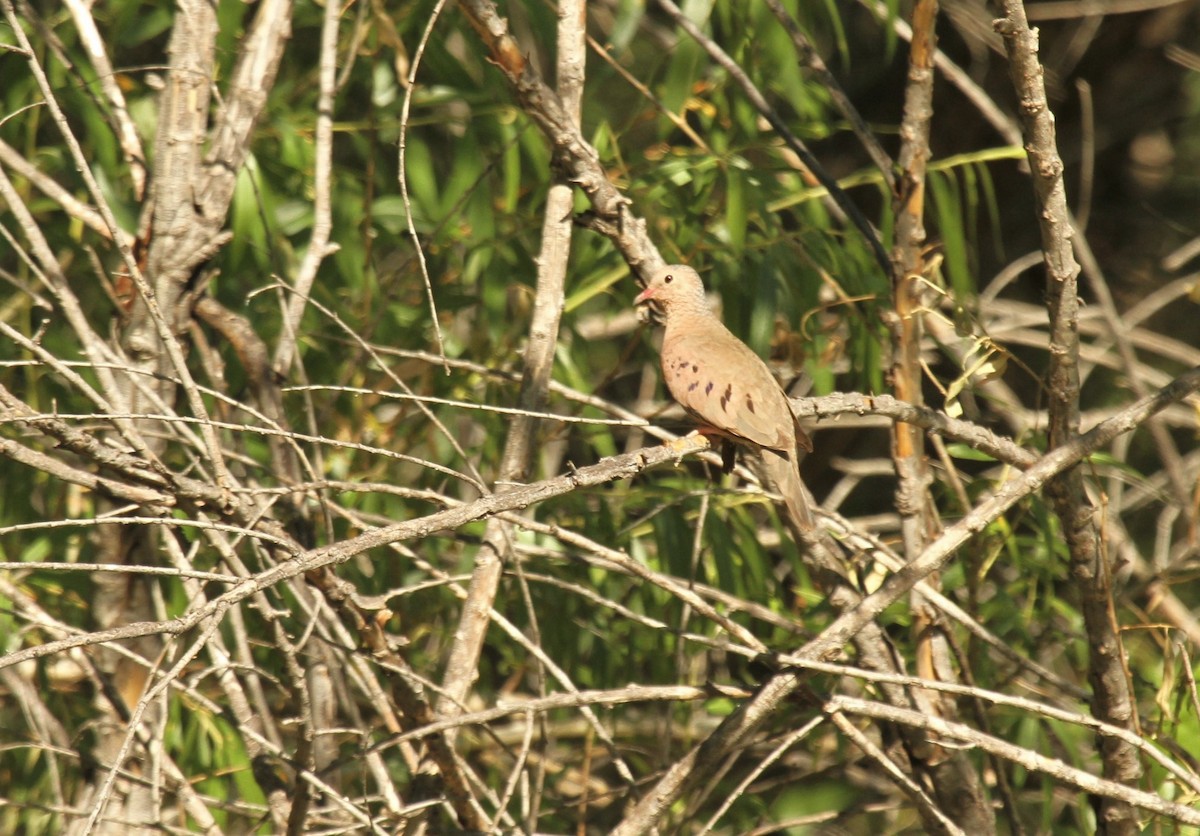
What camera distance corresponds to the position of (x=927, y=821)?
3391 mm

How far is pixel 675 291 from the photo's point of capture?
414 cm

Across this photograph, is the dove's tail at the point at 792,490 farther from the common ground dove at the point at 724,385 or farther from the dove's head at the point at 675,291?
the dove's head at the point at 675,291

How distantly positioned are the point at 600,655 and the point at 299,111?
2.34m

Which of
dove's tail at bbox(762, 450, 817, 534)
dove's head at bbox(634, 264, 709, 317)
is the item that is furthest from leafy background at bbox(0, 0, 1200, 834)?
dove's tail at bbox(762, 450, 817, 534)

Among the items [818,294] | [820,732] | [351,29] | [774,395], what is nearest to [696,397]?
[774,395]

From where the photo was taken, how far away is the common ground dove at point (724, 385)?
12.1 ft

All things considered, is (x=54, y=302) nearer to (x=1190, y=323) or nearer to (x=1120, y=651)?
(x=1120, y=651)

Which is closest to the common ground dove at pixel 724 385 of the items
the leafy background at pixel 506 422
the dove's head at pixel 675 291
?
the dove's head at pixel 675 291

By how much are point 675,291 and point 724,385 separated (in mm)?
462

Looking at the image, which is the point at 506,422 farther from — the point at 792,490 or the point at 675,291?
the point at 792,490

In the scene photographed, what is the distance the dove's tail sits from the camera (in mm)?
3662

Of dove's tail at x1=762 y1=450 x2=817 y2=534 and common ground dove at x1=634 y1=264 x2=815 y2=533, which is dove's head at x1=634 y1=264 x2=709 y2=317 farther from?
dove's tail at x1=762 y1=450 x2=817 y2=534

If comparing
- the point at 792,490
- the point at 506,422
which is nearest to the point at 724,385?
the point at 792,490

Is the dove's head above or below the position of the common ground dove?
above
